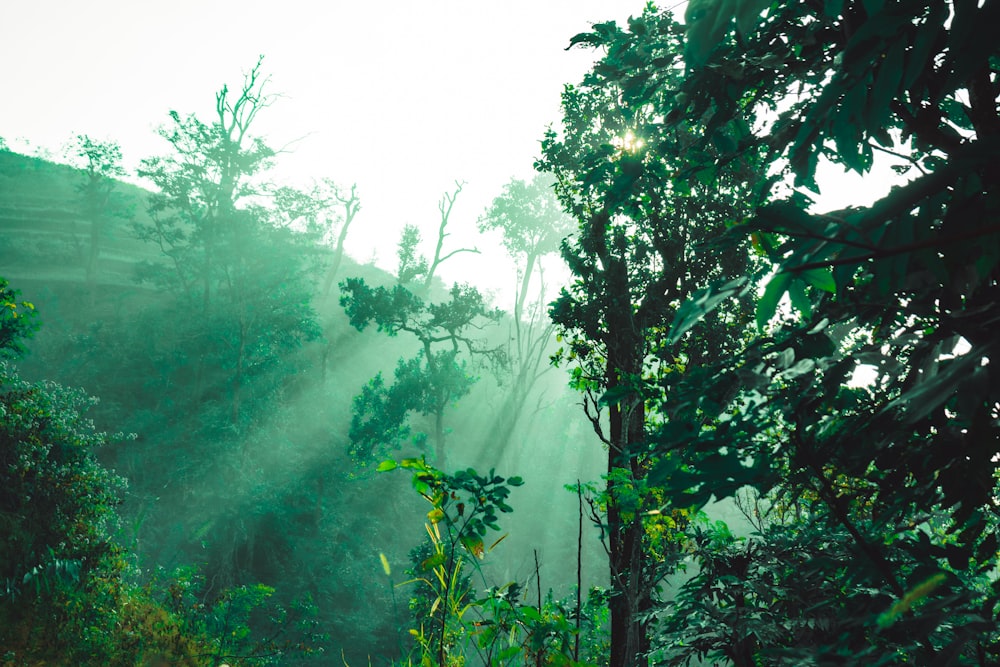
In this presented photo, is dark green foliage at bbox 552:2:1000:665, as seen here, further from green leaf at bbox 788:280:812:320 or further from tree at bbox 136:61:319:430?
tree at bbox 136:61:319:430

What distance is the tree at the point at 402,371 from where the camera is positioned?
16.2m

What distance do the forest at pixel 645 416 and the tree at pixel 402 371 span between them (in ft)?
0.39

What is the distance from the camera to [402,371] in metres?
18.0

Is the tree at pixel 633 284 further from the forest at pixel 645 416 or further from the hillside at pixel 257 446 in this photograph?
the hillside at pixel 257 446

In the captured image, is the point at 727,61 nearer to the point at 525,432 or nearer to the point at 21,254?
the point at 525,432

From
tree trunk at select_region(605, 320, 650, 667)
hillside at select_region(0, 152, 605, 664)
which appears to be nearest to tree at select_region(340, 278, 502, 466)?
hillside at select_region(0, 152, 605, 664)

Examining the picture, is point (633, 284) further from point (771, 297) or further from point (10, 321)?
point (10, 321)

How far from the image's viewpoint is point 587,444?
26.0 metres

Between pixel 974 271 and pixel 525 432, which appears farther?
pixel 525 432

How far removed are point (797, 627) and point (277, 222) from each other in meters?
23.2

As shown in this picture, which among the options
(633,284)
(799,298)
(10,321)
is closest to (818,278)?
(799,298)

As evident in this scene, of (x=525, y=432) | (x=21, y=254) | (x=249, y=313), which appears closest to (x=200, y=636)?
(x=249, y=313)

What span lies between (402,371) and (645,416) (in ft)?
48.2

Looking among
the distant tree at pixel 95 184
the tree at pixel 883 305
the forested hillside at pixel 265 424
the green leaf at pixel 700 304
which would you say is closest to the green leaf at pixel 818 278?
the tree at pixel 883 305
